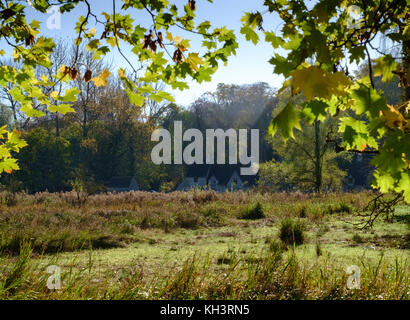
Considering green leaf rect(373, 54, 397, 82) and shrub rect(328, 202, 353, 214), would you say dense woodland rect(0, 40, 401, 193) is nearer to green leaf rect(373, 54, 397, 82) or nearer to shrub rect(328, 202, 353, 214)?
shrub rect(328, 202, 353, 214)

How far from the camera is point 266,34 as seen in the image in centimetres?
289

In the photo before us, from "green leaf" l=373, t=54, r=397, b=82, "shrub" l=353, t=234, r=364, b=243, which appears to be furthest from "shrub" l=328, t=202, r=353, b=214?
"green leaf" l=373, t=54, r=397, b=82


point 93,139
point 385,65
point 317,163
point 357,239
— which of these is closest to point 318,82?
point 385,65

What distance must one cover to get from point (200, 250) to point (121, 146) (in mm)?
31674

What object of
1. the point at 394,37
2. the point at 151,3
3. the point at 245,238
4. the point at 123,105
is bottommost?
the point at 245,238

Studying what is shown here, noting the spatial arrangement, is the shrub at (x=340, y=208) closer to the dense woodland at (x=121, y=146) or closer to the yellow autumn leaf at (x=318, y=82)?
the dense woodland at (x=121, y=146)

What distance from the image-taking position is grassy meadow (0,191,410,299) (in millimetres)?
4348

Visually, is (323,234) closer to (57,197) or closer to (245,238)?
(245,238)

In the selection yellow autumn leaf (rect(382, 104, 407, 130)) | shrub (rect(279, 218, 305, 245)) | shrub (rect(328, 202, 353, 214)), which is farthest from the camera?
shrub (rect(328, 202, 353, 214))

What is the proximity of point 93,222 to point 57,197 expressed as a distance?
836 cm

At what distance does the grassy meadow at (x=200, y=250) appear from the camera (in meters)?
4.35

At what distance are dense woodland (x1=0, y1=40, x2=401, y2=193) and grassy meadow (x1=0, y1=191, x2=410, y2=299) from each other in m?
9.50

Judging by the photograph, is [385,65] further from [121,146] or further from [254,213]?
[121,146]
